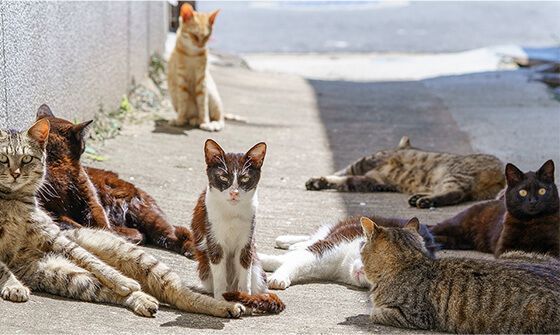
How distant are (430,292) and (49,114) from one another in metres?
3.10

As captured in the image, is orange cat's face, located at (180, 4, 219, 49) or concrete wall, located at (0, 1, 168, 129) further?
orange cat's face, located at (180, 4, 219, 49)

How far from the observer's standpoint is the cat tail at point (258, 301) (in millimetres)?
4215

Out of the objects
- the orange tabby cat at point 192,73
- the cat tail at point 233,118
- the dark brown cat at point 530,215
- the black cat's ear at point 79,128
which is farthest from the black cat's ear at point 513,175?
the cat tail at point 233,118

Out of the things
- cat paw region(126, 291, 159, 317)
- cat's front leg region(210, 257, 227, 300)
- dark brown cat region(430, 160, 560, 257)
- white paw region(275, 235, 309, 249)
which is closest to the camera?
cat paw region(126, 291, 159, 317)

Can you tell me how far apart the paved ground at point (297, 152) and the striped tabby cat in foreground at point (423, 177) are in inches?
6.7

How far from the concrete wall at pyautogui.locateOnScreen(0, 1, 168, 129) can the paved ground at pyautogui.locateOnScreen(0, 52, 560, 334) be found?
0.71 metres

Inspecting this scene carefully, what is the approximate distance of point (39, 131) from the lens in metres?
4.41

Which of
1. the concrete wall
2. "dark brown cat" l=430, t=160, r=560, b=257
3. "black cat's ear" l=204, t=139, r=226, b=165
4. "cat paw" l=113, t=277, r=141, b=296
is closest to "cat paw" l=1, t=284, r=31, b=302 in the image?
"cat paw" l=113, t=277, r=141, b=296

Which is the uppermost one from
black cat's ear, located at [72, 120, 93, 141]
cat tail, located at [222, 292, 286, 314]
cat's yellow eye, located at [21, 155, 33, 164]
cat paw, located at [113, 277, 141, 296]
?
cat's yellow eye, located at [21, 155, 33, 164]

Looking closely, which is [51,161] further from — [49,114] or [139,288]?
[139,288]

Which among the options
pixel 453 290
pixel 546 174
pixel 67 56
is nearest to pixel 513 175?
pixel 546 174

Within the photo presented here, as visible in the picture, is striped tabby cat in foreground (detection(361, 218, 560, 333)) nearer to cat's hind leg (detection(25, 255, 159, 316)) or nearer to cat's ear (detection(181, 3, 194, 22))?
cat's hind leg (detection(25, 255, 159, 316))

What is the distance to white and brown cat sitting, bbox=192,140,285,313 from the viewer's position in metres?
4.21

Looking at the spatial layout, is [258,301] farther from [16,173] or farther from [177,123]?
[177,123]
